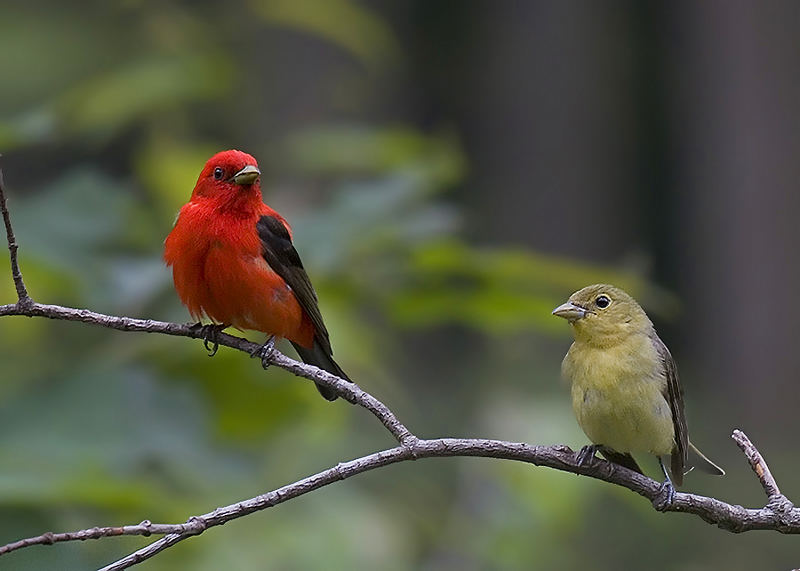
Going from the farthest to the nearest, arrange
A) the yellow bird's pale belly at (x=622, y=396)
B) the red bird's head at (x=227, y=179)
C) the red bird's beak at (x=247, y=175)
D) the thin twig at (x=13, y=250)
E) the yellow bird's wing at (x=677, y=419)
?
the red bird's head at (x=227, y=179), the red bird's beak at (x=247, y=175), the yellow bird's wing at (x=677, y=419), the yellow bird's pale belly at (x=622, y=396), the thin twig at (x=13, y=250)

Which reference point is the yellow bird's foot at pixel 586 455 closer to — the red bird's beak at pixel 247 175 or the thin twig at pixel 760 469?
the thin twig at pixel 760 469

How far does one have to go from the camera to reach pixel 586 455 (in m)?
2.78

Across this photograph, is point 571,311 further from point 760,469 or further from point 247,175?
point 247,175

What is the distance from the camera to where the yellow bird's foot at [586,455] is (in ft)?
8.47

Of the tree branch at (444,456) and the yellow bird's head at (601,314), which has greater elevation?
the yellow bird's head at (601,314)

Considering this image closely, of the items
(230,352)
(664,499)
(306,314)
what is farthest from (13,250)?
(230,352)

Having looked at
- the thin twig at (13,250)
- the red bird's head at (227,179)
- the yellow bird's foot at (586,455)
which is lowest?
the yellow bird's foot at (586,455)

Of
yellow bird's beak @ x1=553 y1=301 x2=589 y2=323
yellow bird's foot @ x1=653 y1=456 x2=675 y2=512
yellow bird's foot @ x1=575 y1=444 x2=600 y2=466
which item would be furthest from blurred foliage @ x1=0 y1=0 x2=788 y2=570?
yellow bird's foot @ x1=653 y1=456 x2=675 y2=512

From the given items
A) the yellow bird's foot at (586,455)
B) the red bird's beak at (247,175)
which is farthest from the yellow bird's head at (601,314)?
the red bird's beak at (247,175)

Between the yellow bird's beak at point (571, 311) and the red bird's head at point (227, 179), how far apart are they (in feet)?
3.96

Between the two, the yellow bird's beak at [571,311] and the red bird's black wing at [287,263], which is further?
the red bird's black wing at [287,263]

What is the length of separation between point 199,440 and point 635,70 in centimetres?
967

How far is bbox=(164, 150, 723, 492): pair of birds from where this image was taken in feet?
10.8

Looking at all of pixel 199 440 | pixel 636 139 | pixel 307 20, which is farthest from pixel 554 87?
pixel 199 440
